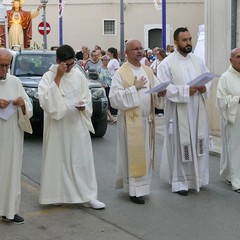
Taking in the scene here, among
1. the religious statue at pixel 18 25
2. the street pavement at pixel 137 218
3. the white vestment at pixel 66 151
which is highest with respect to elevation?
the religious statue at pixel 18 25

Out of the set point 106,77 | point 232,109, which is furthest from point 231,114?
point 106,77

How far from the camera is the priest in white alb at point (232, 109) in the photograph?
6629mm

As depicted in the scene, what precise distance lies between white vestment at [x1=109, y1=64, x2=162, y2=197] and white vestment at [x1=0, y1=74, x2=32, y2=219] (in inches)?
45.5

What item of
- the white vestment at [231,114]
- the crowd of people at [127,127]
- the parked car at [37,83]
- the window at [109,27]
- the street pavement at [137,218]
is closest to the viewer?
the street pavement at [137,218]

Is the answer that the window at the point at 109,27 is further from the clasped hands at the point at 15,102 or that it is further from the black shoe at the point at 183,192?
the clasped hands at the point at 15,102

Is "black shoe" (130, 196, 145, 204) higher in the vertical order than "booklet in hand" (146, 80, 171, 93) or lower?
lower

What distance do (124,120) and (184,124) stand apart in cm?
81

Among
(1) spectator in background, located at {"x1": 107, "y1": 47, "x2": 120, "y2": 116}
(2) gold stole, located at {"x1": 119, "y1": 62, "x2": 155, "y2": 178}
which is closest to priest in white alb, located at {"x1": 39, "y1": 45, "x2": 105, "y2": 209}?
(2) gold stole, located at {"x1": 119, "y1": 62, "x2": 155, "y2": 178}

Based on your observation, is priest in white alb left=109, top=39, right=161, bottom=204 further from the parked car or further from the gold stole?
the parked car

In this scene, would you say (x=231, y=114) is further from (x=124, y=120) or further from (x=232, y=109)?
(x=124, y=120)

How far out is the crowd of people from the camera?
209 inches

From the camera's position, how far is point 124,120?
6.14 meters

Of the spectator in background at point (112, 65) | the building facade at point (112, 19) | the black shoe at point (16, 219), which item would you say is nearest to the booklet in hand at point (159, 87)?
the black shoe at point (16, 219)

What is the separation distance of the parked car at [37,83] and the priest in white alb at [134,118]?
4.10m
